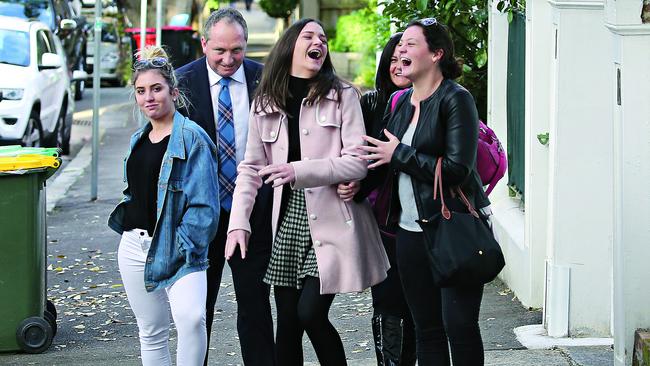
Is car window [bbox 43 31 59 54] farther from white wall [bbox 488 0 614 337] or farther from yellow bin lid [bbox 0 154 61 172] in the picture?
white wall [bbox 488 0 614 337]

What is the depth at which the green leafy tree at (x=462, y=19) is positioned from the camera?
9.50 meters

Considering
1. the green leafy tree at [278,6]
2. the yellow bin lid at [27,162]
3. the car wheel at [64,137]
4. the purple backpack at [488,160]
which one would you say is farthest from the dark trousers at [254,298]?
the green leafy tree at [278,6]

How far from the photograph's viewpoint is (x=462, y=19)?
31.8 feet

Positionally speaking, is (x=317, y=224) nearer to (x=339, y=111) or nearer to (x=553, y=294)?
(x=339, y=111)

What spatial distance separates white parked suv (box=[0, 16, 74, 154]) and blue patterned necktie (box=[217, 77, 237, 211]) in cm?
967

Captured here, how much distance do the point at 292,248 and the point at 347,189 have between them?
0.35m

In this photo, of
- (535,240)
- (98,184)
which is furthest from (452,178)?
(98,184)

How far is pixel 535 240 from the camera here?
7.51 metres

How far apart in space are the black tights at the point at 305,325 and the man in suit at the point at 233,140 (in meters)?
0.23

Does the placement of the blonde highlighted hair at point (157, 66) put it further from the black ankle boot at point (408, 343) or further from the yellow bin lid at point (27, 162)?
the yellow bin lid at point (27, 162)

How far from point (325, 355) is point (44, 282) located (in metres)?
2.59

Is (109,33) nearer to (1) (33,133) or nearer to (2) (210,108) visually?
(1) (33,133)

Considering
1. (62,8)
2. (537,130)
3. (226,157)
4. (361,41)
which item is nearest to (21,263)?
(226,157)

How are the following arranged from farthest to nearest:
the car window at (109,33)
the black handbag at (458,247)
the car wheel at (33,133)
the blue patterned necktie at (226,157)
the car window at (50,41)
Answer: the car window at (109,33)
the car window at (50,41)
the car wheel at (33,133)
the blue patterned necktie at (226,157)
the black handbag at (458,247)
